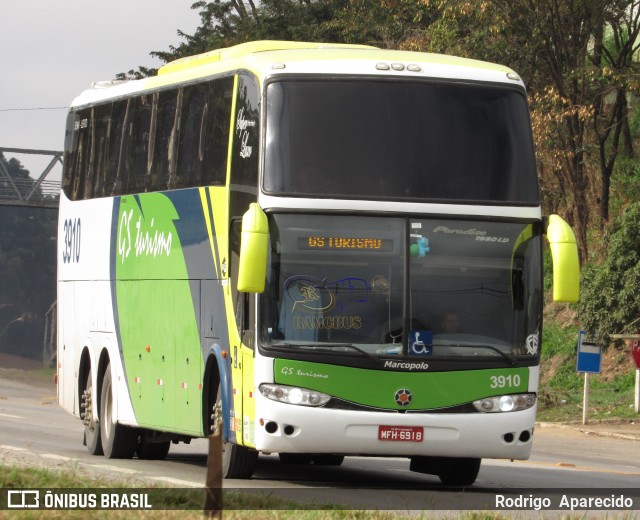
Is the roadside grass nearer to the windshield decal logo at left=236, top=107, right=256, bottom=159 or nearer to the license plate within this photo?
the windshield decal logo at left=236, top=107, right=256, bottom=159

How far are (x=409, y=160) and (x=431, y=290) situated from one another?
1247mm

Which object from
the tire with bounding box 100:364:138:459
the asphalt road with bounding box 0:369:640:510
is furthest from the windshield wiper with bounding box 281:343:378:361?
the tire with bounding box 100:364:138:459

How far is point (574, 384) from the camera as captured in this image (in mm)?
33656

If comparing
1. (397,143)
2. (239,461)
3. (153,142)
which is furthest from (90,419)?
(397,143)

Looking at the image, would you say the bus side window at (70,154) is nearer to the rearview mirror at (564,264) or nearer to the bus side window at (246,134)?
the bus side window at (246,134)

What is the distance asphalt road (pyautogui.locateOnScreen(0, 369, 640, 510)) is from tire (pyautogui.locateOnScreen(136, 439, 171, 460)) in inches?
5.2

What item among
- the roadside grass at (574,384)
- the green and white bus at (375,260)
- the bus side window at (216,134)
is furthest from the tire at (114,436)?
the roadside grass at (574,384)

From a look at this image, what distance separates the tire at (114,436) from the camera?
19.5 meters

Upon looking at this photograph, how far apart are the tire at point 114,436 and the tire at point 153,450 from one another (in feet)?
0.43

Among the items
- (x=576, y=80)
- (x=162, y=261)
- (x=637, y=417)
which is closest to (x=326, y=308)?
(x=162, y=261)

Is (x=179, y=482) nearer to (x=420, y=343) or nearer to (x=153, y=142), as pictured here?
(x=420, y=343)

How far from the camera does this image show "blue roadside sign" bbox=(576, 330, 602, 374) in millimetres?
28797

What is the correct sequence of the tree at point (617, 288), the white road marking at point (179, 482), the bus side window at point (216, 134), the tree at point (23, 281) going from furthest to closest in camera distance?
the tree at point (23, 281) < the tree at point (617, 288) < the bus side window at point (216, 134) < the white road marking at point (179, 482)

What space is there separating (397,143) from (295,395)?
8.31 ft
